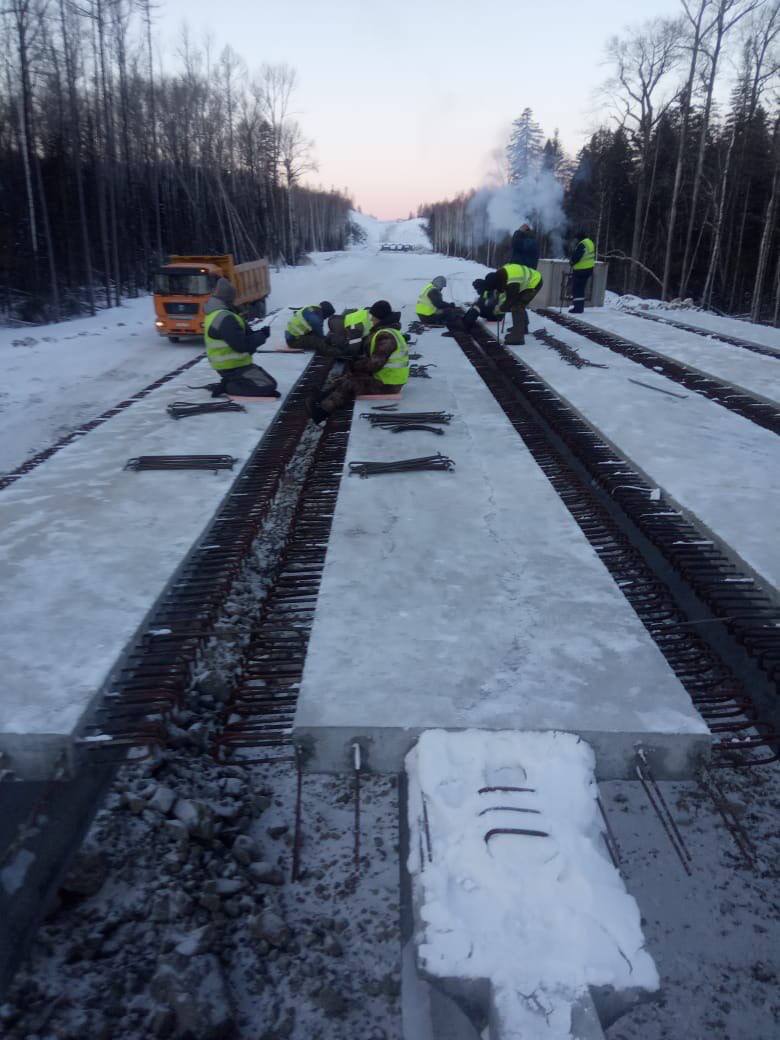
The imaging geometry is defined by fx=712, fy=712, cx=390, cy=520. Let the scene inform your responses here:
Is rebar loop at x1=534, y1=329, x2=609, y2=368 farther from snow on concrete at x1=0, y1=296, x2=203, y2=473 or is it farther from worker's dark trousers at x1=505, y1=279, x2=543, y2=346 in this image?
snow on concrete at x1=0, y1=296, x2=203, y2=473

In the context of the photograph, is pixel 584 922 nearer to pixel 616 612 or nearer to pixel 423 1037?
pixel 423 1037

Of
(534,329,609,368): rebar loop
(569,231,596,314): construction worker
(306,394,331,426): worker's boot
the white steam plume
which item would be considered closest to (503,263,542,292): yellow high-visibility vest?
(534,329,609,368): rebar loop

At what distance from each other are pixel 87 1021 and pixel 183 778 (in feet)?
3.49

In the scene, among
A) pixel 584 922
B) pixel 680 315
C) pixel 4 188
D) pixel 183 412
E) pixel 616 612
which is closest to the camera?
pixel 584 922

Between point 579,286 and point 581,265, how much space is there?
0.88 metres

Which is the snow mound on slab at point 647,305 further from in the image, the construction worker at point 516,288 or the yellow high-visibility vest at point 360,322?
the yellow high-visibility vest at point 360,322

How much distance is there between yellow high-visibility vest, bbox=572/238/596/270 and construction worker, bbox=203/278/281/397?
26.7 ft

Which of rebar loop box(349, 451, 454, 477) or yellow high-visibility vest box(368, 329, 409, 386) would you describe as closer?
rebar loop box(349, 451, 454, 477)

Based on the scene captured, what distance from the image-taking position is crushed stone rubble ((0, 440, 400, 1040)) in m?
2.28

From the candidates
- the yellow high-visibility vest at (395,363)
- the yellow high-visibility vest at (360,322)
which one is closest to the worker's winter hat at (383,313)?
the yellow high-visibility vest at (395,363)

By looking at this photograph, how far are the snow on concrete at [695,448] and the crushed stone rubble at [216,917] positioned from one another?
2.75 meters

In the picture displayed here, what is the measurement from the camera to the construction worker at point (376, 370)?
736cm

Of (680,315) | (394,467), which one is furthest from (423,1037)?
(680,315)

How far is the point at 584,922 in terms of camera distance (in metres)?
2.07
